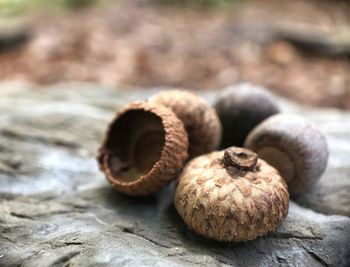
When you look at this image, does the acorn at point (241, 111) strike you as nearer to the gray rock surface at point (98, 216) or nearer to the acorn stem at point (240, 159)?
the gray rock surface at point (98, 216)

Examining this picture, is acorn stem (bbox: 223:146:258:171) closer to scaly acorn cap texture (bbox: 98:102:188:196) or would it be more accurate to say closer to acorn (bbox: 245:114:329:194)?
scaly acorn cap texture (bbox: 98:102:188:196)

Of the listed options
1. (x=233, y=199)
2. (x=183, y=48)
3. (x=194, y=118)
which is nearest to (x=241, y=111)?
(x=194, y=118)

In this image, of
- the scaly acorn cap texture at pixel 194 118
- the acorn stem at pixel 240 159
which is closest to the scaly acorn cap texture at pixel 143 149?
the scaly acorn cap texture at pixel 194 118

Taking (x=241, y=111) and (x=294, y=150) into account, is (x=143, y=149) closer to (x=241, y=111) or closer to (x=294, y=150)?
(x=241, y=111)

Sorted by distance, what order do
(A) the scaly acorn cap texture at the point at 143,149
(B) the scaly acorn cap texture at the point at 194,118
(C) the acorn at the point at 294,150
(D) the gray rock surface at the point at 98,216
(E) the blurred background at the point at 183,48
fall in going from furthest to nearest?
(E) the blurred background at the point at 183,48 < (B) the scaly acorn cap texture at the point at 194,118 < (C) the acorn at the point at 294,150 < (A) the scaly acorn cap texture at the point at 143,149 < (D) the gray rock surface at the point at 98,216

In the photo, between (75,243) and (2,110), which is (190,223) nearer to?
(75,243)
